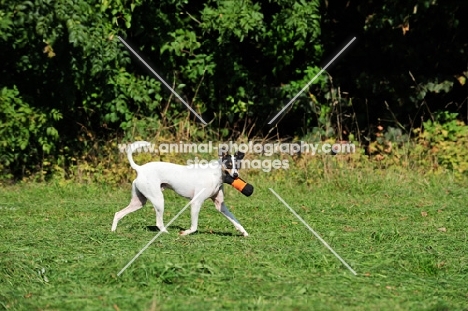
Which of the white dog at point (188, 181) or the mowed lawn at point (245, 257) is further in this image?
the white dog at point (188, 181)

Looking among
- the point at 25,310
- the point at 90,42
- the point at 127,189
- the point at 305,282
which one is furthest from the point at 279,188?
the point at 25,310

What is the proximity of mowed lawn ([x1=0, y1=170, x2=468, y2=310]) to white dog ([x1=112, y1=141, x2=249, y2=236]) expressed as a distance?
267mm

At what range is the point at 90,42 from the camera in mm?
12648

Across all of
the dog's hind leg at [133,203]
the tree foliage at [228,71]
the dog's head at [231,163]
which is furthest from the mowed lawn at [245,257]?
the tree foliage at [228,71]

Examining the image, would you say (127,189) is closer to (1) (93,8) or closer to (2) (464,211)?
(1) (93,8)

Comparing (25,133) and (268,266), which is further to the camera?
(25,133)

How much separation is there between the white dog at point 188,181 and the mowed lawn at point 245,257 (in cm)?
27

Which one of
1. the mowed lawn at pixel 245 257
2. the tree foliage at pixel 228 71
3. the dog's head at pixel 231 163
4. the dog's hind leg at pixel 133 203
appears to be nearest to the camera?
the mowed lawn at pixel 245 257

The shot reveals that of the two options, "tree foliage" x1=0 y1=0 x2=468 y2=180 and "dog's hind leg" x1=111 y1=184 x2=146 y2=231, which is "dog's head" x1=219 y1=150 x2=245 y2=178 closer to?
"dog's hind leg" x1=111 y1=184 x2=146 y2=231

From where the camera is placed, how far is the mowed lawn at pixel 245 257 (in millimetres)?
6367

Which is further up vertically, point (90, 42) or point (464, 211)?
point (90, 42)

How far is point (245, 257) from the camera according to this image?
741 cm

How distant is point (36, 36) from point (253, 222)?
4933 mm

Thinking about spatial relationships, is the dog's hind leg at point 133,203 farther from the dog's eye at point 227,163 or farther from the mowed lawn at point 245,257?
the dog's eye at point 227,163
